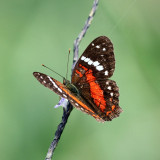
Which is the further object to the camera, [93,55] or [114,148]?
[114,148]

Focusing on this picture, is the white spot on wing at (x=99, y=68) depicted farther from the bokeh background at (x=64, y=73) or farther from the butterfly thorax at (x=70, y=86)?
the bokeh background at (x=64, y=73)

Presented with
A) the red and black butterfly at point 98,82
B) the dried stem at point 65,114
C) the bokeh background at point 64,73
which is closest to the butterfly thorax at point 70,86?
the red and black butterfly at point 98,82

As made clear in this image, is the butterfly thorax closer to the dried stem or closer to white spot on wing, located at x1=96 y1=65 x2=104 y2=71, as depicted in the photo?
white spot on wing, located at x1=96 y1=65 x2=104 y2=71

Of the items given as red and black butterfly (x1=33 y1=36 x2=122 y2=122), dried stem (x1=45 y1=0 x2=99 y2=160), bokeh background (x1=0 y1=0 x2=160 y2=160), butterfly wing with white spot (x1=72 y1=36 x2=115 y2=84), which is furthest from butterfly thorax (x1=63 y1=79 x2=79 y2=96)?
dried stem (x1=45 y1=0 x2=99 y2=160)
